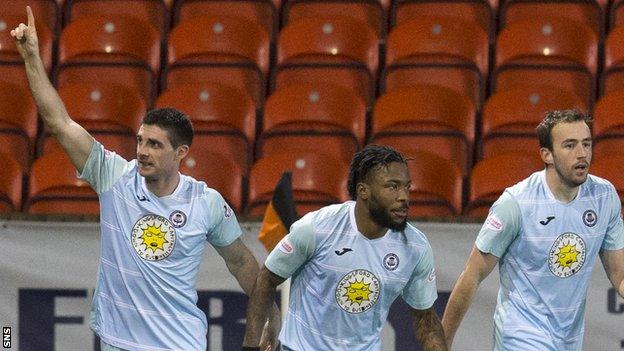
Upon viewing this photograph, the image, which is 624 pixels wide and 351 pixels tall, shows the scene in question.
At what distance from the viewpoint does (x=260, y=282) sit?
5953 millimetres

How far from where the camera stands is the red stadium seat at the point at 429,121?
9.10m

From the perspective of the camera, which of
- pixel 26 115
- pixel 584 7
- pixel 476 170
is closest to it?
pixel 476 170

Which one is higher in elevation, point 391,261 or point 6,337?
point 391,261

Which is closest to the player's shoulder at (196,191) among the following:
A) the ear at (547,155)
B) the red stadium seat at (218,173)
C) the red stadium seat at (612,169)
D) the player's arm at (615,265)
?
the ear at (547,155)

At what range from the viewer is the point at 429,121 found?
9172 millimetres

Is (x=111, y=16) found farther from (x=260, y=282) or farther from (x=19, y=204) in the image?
(x=260, y=282)

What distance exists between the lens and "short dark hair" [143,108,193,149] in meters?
6.15

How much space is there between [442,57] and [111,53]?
229cm

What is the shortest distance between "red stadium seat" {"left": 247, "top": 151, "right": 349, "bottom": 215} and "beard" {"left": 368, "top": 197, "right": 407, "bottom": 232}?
8.94 ft

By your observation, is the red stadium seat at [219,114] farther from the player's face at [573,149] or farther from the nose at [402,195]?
the nose at [402,195]

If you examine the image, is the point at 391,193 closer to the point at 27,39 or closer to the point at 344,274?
the point at 344,274

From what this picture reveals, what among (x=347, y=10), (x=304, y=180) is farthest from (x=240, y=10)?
(x=304, y=180)

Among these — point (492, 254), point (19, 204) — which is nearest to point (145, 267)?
point (492, 254)

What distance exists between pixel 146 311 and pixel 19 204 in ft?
9.40
